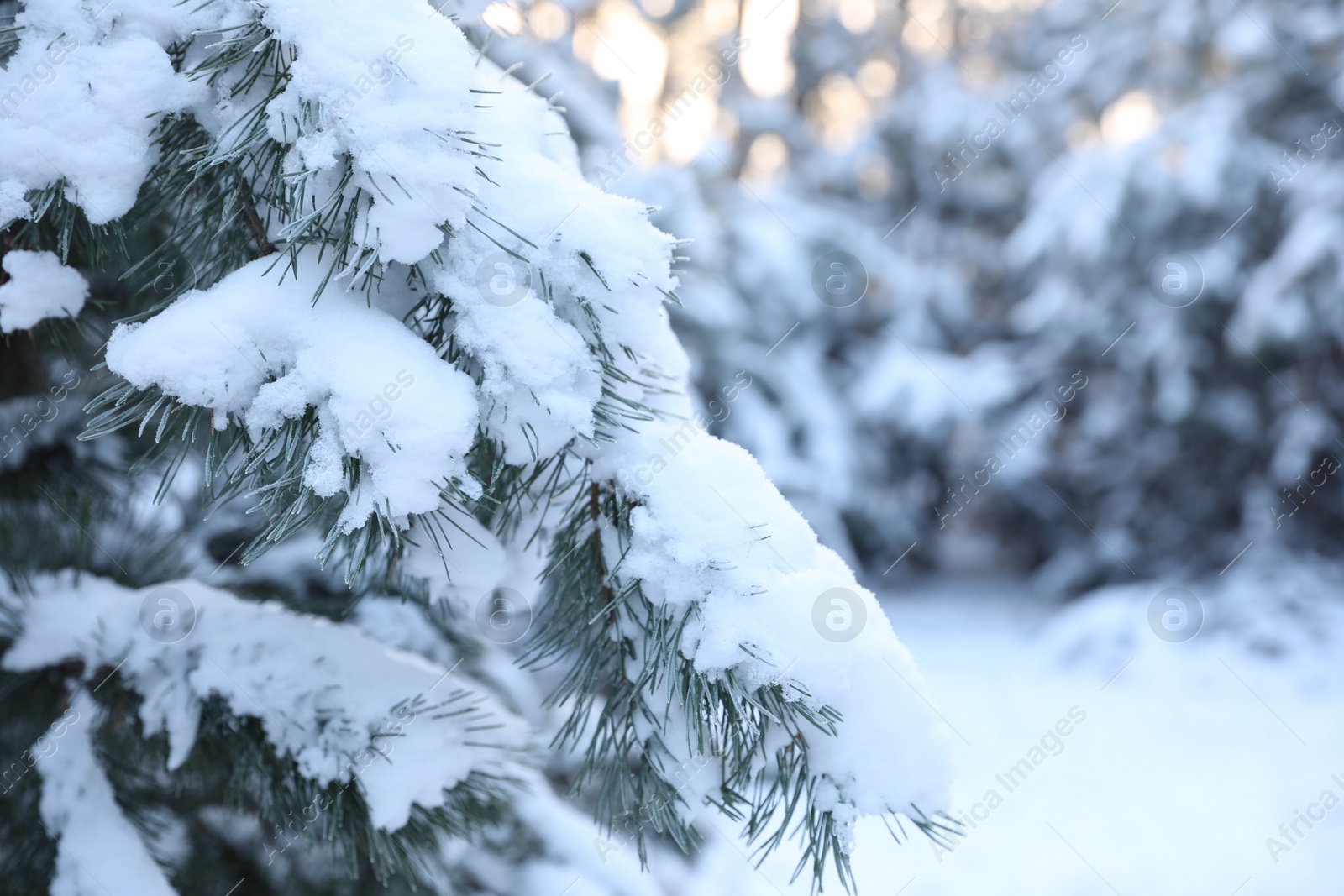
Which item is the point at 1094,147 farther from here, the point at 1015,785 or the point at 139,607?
the point at 139,607

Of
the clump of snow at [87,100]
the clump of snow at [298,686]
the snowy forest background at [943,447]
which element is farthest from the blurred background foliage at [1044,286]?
the clump of snow at [87,100]

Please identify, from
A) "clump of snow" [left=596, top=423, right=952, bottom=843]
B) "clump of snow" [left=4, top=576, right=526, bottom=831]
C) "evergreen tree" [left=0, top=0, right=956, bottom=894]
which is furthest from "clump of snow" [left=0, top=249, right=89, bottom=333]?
"clump of snow" [left=596, top=423, right=952, bottom=843]

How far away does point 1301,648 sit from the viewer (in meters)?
3.83

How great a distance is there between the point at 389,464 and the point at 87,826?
66 centimetres

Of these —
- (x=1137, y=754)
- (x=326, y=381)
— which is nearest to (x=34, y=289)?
(x=326, y=381)

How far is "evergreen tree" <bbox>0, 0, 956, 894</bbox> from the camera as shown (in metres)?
0.55

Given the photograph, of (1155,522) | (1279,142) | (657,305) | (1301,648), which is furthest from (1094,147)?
(657,305)

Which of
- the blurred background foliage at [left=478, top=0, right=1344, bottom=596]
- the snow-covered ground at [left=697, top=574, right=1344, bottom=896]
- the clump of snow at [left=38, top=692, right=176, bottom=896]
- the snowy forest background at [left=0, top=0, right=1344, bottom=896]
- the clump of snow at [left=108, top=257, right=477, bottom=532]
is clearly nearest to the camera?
the clump of snow at [left=108, top=257, right=477, bottom=532]

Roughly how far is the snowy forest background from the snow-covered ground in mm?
18

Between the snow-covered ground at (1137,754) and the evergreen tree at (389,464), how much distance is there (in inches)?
61.0

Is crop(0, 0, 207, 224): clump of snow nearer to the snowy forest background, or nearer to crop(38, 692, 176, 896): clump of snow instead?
the snowy forest background

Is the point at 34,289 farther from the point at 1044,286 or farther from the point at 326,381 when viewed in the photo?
the point at 1044,286

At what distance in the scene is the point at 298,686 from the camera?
33.6 inches

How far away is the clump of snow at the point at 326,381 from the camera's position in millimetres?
531
